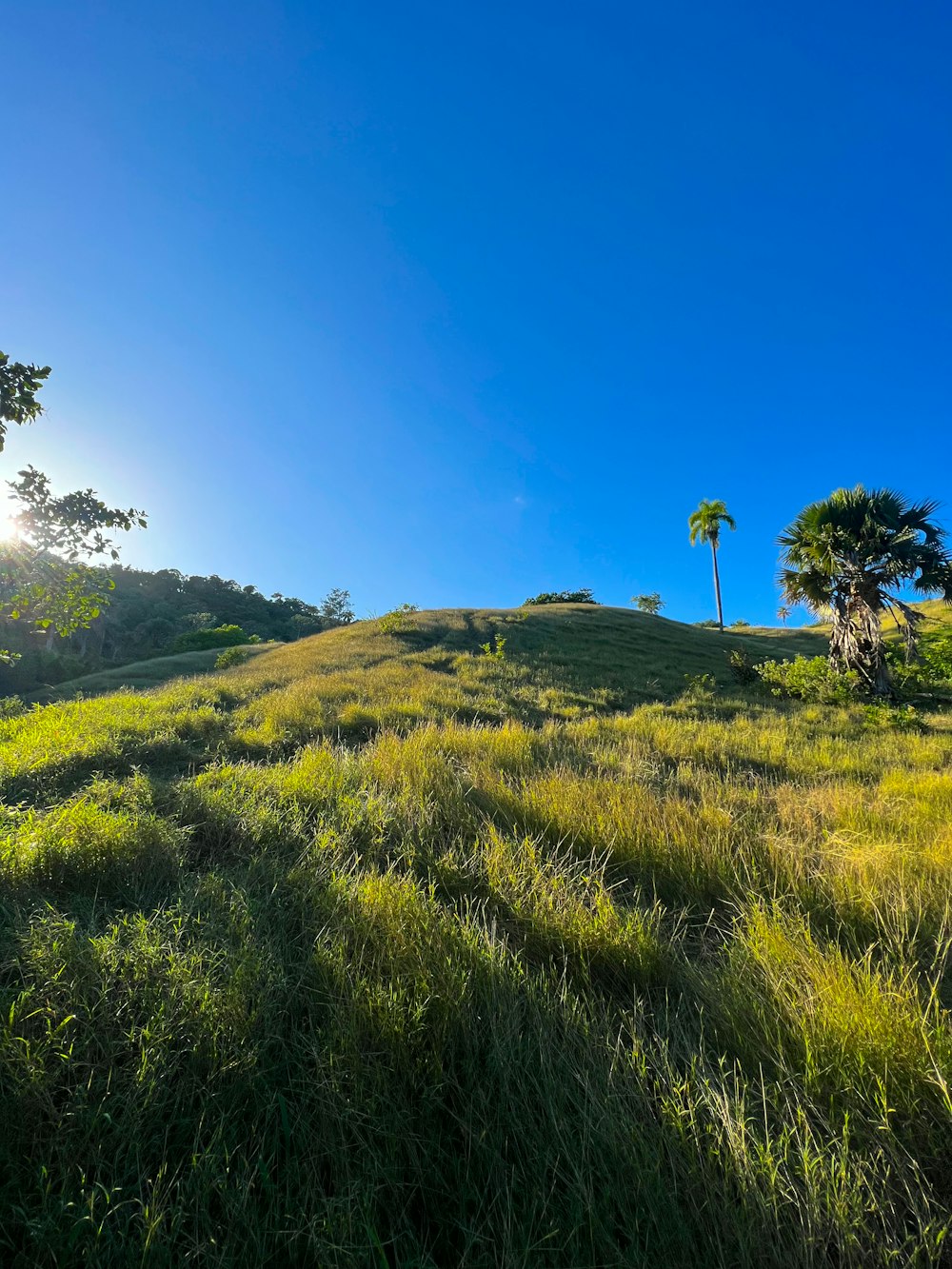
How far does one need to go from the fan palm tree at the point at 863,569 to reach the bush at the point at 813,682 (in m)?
0.49

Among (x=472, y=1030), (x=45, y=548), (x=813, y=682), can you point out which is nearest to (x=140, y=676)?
(x=45, y=548)

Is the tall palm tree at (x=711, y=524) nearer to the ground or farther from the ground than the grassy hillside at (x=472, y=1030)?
farther from the ground

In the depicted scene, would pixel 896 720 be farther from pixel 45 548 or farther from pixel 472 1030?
pixel 45 548

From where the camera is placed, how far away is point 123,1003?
5.44ft

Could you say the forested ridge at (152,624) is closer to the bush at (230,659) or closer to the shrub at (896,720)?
the bush at (230,659)

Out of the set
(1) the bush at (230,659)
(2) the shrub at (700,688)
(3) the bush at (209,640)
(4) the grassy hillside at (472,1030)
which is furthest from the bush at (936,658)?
(3) the bush at (209,640)

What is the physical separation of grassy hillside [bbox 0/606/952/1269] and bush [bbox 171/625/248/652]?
41.7 meters

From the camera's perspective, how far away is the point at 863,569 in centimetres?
1295

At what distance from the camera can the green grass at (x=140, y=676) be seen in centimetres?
1703

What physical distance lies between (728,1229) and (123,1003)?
193 centimetres

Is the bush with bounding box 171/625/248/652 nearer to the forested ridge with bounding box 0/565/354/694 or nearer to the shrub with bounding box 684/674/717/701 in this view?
the forested ridge with bounding box 0/565/354/694

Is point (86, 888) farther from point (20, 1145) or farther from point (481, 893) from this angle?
point (481, 893)

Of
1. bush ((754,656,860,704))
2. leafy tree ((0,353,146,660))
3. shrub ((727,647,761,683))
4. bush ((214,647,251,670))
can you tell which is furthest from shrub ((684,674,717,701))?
bush ((214,647,251,670))

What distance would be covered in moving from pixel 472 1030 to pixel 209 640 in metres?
47.0
